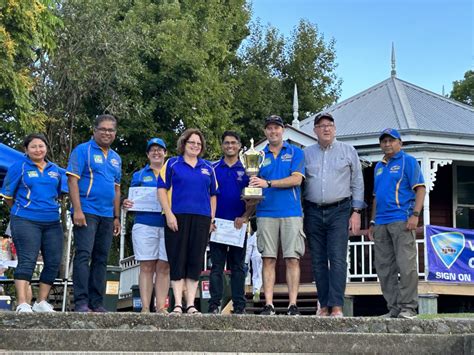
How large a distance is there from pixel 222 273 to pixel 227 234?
0.41 metres

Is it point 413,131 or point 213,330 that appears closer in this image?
point 213,330

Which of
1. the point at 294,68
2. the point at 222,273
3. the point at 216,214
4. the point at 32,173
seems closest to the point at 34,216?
the point at 32,173

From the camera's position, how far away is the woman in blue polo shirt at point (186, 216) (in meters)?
7.60

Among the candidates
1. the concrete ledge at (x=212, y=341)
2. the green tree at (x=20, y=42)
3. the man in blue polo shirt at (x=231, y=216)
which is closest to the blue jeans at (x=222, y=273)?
the man in blue polo shirt at (x=231, y=216)

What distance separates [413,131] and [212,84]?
448 inches

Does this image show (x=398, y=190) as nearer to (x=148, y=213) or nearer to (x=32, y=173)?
(x=148, y=213)

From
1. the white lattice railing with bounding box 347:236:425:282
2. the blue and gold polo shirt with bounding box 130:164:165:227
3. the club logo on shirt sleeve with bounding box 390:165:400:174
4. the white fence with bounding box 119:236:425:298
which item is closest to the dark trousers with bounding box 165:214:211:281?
the blue and gold polo shirt with bounding box 130:164:165:227

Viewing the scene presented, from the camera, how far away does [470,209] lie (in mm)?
18078

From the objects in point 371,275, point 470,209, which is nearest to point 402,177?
point 371,275

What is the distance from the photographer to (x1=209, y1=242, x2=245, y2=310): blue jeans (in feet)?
26.4

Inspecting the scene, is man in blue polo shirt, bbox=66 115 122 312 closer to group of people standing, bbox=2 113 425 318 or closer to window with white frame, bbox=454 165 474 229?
group of people standing, bbox=2 113 425 318

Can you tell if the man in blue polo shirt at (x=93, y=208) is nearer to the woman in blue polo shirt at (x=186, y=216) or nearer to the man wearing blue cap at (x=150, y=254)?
the man wearing blue cap at (x=150, y=254)

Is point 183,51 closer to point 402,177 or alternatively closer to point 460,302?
point 460,302

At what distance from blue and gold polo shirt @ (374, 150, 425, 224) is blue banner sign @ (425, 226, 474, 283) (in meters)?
7.06
